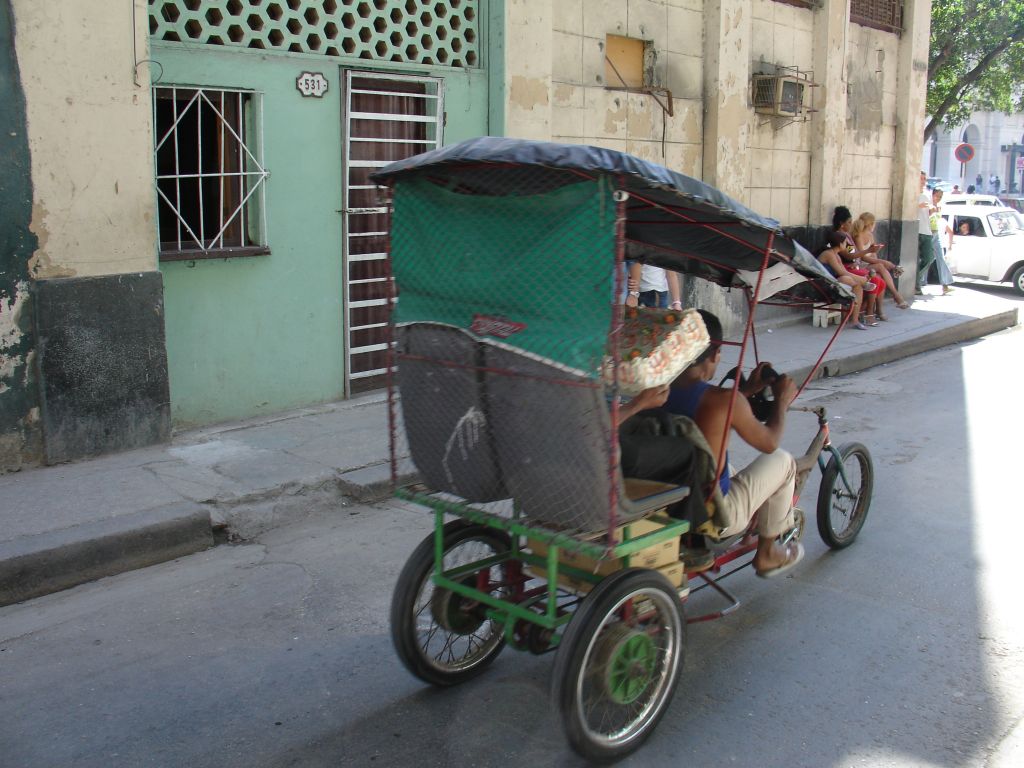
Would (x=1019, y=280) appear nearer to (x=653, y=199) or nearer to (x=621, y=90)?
(x=621, y=90)

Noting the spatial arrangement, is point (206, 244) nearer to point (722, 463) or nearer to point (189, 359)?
point (189, 359)

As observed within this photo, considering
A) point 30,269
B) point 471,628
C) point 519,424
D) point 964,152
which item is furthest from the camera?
point 964,152

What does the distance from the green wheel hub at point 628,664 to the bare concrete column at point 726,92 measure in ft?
30.4

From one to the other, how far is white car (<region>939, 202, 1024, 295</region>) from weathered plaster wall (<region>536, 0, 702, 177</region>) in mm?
8936

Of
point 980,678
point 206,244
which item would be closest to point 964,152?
point 206,244

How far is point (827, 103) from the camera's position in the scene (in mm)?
14250

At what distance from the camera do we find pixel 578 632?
3.42m

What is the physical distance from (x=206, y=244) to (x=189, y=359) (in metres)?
0.89

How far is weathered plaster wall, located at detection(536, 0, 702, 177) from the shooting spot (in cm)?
1043

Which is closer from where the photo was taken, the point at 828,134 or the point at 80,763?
the point at 80,763

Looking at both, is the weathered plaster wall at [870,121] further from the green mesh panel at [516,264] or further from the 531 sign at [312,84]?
the green mesh panel at [516,264]

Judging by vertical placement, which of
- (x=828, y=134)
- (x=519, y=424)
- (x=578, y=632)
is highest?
(x=828, y=134)

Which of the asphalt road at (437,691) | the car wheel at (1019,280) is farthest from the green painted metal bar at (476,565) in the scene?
the car wheel at (1019,280)

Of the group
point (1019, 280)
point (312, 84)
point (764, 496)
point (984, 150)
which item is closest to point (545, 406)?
point (764, 496)
